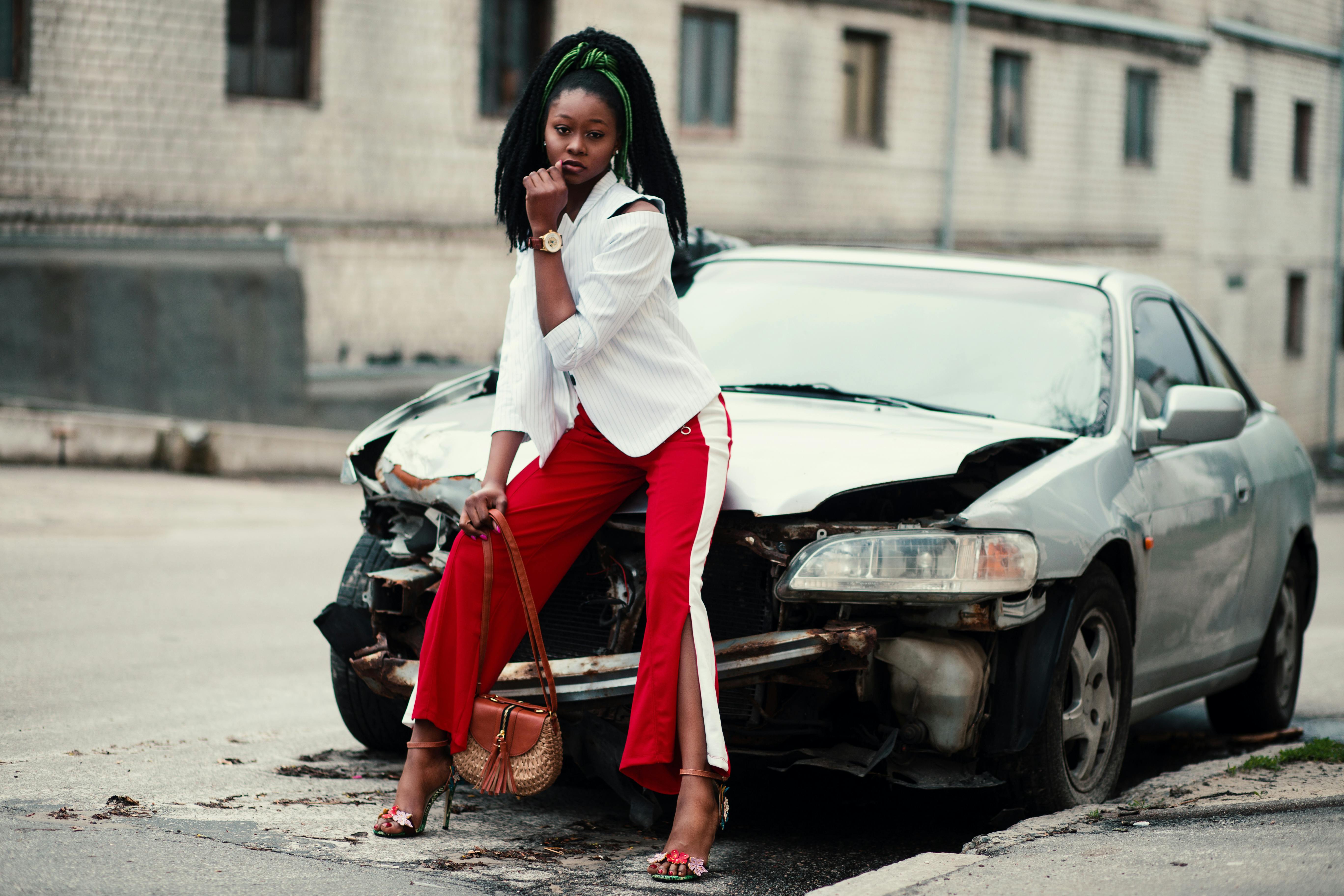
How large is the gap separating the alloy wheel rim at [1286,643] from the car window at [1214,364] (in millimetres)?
708

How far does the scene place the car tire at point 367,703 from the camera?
15.5 ft

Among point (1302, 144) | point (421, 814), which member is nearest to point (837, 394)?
point (421, 814)

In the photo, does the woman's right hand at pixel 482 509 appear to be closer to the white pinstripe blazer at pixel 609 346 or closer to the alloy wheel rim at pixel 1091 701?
the white pinstripe blazer at pixel 609 346

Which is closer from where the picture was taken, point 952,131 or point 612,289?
point 612,289

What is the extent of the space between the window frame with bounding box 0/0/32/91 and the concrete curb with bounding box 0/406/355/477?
2876 mm

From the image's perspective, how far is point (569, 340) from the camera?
3.75 m

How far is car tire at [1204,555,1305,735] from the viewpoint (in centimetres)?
600

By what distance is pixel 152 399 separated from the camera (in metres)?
14.8

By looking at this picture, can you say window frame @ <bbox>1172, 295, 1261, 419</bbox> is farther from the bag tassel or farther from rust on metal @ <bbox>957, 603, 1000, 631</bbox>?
the bag tassel

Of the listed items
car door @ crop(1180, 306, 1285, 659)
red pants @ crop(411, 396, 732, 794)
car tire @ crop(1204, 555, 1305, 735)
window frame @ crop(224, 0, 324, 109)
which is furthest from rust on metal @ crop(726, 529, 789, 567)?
window frame @ crop(224, 0, 324, 109)

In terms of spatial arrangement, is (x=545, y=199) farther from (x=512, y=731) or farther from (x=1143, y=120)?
(x=1143, y=120)

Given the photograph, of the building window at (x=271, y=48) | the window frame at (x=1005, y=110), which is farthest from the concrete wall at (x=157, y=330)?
the window frame at (x=1005, y=110)

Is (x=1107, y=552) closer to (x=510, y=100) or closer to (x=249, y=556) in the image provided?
(x=249, y=556)

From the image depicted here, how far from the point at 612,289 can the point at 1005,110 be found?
21336 mm
